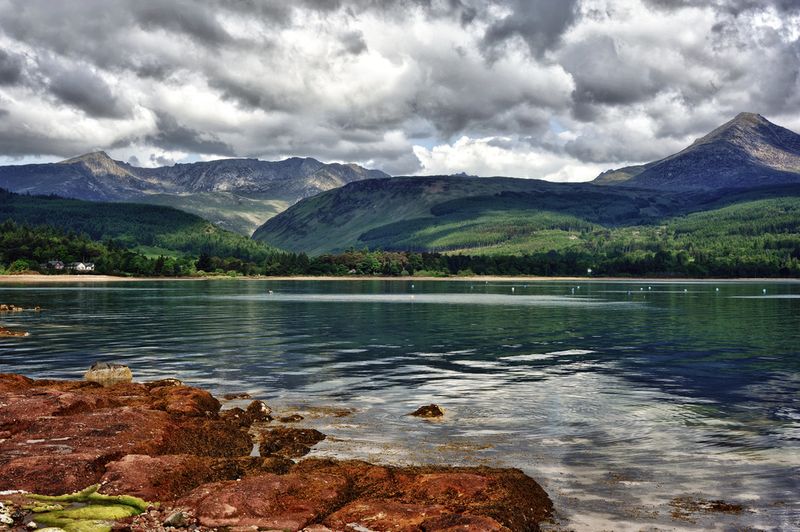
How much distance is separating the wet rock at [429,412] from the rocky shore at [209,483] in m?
8.30

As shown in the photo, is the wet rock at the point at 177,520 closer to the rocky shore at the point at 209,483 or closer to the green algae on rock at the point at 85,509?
the rocky shore at the point at 209,483

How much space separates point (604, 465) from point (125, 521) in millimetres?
19088

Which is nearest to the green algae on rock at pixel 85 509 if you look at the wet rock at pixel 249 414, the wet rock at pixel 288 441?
the wet rock at pixel 288 441

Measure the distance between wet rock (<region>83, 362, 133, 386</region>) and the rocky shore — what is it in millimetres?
10875

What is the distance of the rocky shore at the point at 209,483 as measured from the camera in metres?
19.6

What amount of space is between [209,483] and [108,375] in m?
25.4

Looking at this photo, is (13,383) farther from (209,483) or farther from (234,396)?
(209,483)

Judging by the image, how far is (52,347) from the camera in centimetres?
7131

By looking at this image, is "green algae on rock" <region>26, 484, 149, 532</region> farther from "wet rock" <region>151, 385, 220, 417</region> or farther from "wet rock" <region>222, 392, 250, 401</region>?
"wet rock" <region>222, 392, 250, 401</region>

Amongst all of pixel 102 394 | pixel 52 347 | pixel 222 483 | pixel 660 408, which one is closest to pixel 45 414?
pixel 102 394

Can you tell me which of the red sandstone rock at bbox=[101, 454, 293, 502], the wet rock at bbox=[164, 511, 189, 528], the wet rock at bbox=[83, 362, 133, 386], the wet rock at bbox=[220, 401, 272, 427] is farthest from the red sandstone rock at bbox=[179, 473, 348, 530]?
the wet rock at bbox=[83, 362, 133, 386]

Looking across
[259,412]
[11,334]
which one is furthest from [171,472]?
[11,334]

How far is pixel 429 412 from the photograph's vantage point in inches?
1526

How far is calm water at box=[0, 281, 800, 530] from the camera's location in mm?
26188
